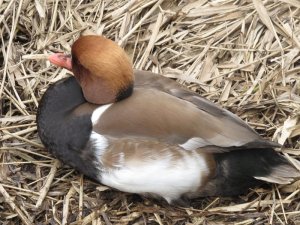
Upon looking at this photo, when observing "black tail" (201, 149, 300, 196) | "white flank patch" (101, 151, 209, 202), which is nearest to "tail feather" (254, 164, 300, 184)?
"black tail" (201, 149, 300, 196)

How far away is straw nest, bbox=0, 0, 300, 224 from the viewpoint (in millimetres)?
3613

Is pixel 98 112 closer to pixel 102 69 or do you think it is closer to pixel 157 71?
pixel 102 69

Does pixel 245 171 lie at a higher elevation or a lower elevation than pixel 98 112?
lower

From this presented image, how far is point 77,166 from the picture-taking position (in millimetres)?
3570

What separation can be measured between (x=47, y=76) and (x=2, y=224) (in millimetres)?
935

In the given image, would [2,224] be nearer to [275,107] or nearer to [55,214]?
[55,214]

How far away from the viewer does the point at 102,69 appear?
11.4 feet

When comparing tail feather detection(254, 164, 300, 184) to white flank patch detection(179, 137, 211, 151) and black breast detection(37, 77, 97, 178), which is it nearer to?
white flank patch detection(179, 137, 211, 151)

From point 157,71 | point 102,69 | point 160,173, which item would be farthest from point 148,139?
point 157,71

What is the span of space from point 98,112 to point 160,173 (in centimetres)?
40

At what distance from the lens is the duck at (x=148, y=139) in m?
3.44

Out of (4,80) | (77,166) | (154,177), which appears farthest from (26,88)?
(154,177)

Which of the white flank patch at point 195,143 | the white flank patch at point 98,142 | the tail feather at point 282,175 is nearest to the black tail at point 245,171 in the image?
the tail feather at point 282,175

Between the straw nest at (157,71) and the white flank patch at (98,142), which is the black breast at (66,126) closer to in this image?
the white flank patch at (98,142)
